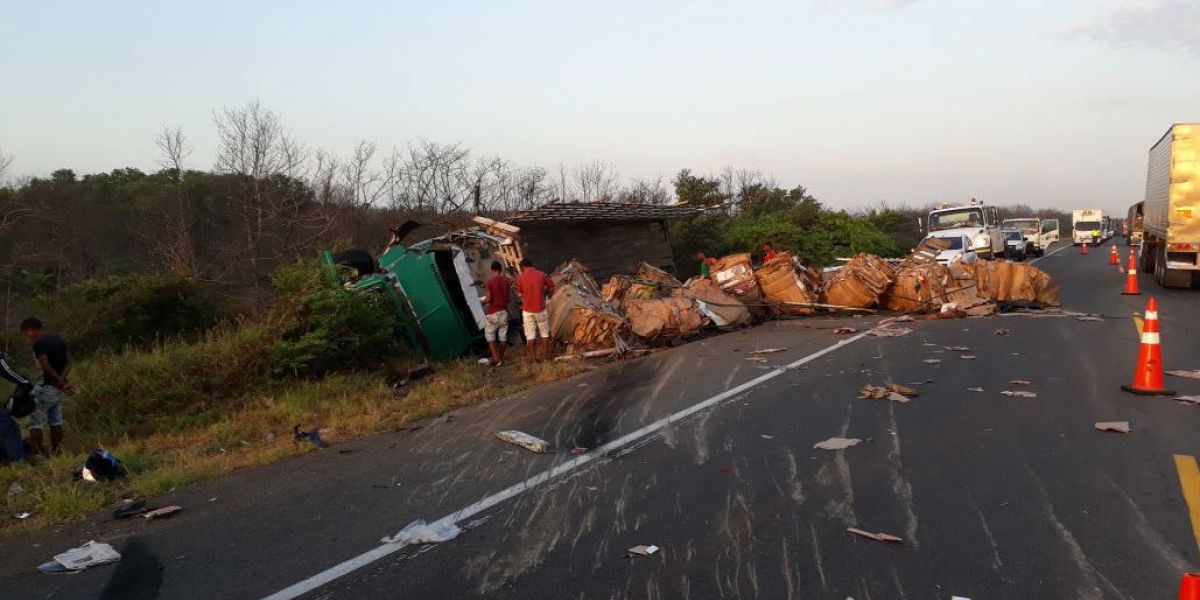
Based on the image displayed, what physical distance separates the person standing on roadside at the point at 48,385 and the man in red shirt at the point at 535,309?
6.04 metres

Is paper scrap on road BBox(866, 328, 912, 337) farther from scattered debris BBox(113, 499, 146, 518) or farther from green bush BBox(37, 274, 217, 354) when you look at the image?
green bush BBox(37, 274, 217, 354)

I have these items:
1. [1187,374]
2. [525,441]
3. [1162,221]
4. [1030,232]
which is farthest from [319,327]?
[1030,232]

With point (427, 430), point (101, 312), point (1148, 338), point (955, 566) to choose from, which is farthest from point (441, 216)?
point (955, 566)

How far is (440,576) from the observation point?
4527 millimetres

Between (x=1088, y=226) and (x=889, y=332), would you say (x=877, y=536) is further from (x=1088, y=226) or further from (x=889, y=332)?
(x=1088, y=226)

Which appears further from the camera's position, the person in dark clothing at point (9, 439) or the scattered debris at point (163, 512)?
the person in dark clothing at point (9, 439)

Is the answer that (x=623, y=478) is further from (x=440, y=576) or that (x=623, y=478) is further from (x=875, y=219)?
(x=875, y=219)

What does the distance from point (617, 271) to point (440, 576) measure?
17160 mm

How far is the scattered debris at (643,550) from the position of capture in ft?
15.5

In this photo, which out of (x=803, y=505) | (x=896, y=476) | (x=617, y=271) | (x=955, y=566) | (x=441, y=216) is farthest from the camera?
(x=441, y=216)

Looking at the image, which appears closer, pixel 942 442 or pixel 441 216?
pixel 942 442

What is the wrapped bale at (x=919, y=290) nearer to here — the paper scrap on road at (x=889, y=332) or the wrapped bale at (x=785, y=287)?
the wrapped bale at (x=785, y=287)

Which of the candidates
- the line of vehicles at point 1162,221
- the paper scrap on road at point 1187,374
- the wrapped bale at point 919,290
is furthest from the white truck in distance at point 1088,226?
the paper scrap on road at point 1187,374

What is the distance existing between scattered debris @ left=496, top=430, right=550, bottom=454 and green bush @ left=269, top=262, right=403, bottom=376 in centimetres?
437
